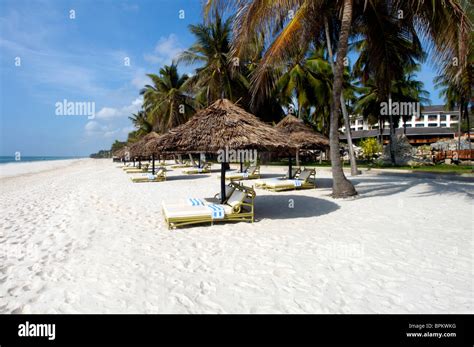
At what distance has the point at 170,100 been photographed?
2772 cm

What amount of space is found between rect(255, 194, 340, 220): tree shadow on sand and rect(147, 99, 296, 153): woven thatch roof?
5.82 ft

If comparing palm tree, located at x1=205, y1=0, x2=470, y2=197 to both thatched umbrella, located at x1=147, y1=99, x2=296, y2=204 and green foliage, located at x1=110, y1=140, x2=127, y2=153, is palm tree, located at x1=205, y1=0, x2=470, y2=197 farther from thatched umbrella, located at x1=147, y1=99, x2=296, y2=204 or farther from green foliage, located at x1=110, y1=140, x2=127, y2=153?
green foliage, located at x1=110, y1=140, x2=127, y2=153

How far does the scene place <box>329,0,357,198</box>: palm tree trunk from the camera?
8.88 meters

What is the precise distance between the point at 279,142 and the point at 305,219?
79.5 inches

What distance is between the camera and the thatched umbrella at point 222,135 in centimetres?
696

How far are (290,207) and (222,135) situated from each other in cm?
325

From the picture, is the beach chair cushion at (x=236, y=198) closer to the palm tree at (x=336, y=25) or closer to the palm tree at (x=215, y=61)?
the palm tree at (x=336, y=25)
